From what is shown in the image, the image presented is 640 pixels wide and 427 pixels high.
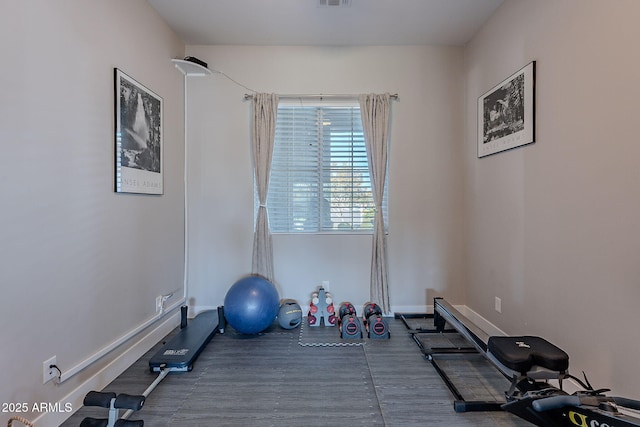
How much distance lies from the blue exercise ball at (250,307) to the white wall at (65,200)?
67 centimetres

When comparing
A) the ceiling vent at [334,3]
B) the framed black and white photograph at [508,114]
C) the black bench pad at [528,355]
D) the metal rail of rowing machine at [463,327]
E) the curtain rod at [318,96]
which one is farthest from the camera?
the curtain rod at [318,96]

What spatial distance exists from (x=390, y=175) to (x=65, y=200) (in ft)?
8.66

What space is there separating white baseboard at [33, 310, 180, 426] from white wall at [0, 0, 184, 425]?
26 millimetres

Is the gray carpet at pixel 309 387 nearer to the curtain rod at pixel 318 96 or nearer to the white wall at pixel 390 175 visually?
the white wall at pixel 390 175

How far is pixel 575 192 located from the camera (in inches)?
67.9

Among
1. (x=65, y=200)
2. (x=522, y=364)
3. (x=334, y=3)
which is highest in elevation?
(x=334, y=3)

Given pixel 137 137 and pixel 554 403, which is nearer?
pixel 554 403

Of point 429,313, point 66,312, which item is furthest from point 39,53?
point 429,313

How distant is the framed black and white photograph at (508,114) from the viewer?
A: 81.6 inches

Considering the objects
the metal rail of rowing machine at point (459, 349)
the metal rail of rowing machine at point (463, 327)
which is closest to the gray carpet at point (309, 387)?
the metal rail of rowing machine at point (459, 349)


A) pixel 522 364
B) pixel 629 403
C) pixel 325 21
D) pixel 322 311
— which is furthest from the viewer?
pixel 322 311

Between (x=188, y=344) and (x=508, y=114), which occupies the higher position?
(x=508, y=114)

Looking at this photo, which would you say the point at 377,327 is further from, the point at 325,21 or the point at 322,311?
the point at 325,21

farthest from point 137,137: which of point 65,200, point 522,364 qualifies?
point 522,364
